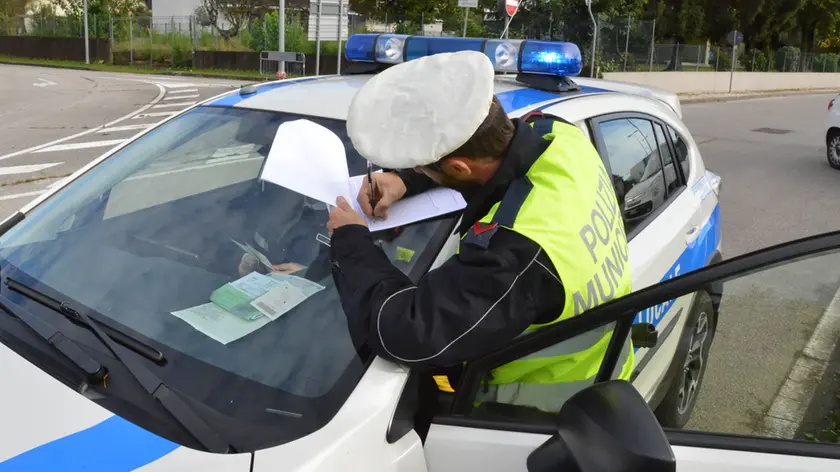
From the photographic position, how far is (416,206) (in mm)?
1897

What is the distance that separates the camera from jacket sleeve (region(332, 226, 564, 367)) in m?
1.43

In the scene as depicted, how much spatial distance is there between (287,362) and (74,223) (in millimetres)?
A: 966

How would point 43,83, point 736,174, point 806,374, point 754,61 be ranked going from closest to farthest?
point 806,374 → point 736,174 → point 43,83 → point 754,61

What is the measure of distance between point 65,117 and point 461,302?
47.5 ft

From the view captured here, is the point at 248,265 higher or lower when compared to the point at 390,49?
lower

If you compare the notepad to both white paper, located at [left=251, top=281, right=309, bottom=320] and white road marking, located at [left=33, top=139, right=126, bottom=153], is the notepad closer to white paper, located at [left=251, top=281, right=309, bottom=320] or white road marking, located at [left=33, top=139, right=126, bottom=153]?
white paper, located at [left=251, top=281, right=309, bottom=320]

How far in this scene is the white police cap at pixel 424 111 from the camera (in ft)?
4.83

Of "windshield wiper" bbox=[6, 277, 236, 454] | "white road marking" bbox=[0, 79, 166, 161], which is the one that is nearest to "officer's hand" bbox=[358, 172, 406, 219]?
"windshield wiper" bbox=[6, 277, 236, 454]

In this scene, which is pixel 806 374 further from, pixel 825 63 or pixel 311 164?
pixel 825 63

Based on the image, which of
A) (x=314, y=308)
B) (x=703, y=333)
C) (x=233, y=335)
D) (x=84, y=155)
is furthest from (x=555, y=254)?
(x=84, y=155)

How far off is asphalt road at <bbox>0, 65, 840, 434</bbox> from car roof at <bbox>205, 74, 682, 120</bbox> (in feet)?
3.29

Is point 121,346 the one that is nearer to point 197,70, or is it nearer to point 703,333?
point 703,333

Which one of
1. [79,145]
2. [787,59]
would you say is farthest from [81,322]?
[787,59]

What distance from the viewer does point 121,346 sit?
160cm
